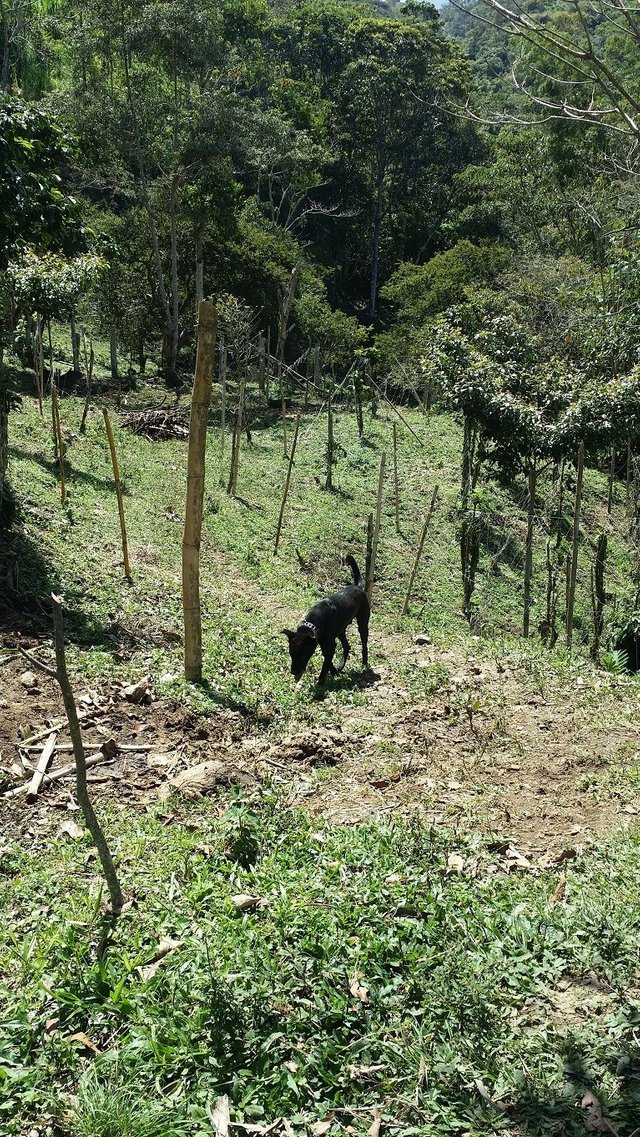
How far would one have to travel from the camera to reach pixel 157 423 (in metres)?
22.5

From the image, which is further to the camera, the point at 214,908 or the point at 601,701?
the point at 601,701

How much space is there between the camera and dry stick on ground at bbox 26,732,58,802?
630cm

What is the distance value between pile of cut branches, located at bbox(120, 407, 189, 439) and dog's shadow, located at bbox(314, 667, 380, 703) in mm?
13288

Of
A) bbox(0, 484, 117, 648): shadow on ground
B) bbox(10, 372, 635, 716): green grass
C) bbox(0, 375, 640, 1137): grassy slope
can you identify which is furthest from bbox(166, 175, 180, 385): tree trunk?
bbox(0, 375, 640, 1137): grassy slope

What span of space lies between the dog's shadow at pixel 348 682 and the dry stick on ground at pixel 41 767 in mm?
2993

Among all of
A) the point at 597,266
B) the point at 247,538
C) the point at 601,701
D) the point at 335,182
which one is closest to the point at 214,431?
the point at 247,538

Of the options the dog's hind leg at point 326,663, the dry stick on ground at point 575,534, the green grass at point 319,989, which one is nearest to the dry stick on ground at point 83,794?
the green grass at point 319,989

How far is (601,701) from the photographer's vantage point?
8.62 metres

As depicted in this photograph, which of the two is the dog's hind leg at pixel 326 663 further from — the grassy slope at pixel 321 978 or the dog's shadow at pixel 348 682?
the grassy slope at pixel 321 978

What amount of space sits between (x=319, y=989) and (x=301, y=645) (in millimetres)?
5266

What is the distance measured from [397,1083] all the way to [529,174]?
36.7 m

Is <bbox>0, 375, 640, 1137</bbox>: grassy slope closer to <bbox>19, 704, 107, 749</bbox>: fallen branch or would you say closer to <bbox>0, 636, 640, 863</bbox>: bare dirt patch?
<bbox>0, 636, 640, 863</bbox>: bare dirt patch

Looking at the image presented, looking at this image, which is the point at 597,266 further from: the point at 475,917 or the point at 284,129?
the point at 475,917

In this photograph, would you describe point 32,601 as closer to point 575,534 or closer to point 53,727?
point 53,727
